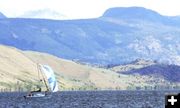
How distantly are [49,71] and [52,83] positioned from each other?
9666mm

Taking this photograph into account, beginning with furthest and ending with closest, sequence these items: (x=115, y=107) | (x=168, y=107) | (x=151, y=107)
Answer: (x=115, y=107), (x=151, y=107), (x=168, y=107)

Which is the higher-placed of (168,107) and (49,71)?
(49,71)

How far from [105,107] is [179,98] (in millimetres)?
168705

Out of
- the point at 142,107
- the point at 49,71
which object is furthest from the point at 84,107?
the point at 49,71

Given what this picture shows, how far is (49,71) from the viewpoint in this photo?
15162 cm

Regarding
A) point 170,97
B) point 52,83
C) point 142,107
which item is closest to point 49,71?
point 52,83

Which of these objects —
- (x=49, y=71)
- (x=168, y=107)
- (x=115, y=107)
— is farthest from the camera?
(x=115, y=107)

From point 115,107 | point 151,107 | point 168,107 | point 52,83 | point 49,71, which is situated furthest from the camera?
point 115,107

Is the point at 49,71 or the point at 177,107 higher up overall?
the point at 49,71

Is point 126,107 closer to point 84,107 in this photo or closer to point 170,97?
point 84,107

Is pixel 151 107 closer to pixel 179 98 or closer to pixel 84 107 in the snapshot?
pixel 84 107

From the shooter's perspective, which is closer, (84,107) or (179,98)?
(179,98)

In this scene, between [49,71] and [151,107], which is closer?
[49,71]

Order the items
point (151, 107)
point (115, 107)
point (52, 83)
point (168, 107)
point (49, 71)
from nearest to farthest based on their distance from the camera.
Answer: point (168, 107), point (52, 83), point (49, 71), point (151, 107), point (115, 107)
